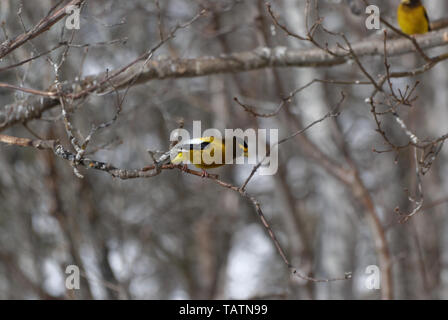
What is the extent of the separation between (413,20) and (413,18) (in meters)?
0.03

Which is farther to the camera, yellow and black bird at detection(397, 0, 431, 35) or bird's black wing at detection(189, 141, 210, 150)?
yellow and black bird at detection(397, 0, 431, 35)

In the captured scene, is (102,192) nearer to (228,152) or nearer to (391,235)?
(391,235)

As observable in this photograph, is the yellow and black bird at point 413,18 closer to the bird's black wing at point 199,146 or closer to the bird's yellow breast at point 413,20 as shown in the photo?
the bird's yellow breast at point 413,20

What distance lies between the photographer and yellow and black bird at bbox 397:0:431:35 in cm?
534

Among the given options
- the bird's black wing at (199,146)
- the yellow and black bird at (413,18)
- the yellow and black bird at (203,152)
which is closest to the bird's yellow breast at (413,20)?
the yellow and black bird at (413,18)

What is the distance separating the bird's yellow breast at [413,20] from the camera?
533 centimetres

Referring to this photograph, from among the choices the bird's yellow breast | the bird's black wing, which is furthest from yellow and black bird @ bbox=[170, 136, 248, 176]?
the bird's yellow breast

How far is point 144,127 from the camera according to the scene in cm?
1100

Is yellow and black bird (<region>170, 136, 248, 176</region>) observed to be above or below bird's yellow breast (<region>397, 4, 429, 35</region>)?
below

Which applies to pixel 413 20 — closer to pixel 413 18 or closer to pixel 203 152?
pixel 413 18

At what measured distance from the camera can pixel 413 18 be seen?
5391mm

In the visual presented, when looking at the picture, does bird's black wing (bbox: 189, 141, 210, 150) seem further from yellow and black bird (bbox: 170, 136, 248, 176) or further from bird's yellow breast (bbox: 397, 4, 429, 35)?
bird's yellow breast (bbox: 397, 4, 429, 35)
